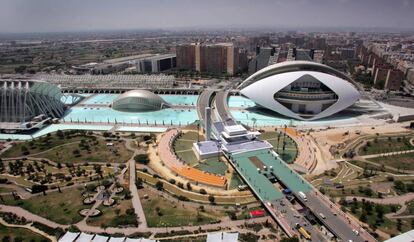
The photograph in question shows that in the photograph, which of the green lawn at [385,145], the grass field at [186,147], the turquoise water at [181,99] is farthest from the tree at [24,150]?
the green lawn at [385,145]

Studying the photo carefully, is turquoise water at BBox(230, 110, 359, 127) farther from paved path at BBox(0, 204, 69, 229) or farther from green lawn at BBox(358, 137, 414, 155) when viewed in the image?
paved path at BBox(0, 204, 69, 229)

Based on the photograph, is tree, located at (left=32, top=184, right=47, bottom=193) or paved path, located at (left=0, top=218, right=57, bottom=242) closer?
paved path, located at (left=0, top=218, right=57, bottom=242)

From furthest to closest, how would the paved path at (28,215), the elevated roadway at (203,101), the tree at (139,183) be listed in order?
the elevated roadway at (203,101) → the tree at (139,183) → the paved path at (28,215)

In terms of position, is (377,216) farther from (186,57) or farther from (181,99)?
(186,57)

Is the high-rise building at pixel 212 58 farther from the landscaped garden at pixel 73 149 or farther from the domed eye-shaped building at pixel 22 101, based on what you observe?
the landscaped garden at pixel 73 149

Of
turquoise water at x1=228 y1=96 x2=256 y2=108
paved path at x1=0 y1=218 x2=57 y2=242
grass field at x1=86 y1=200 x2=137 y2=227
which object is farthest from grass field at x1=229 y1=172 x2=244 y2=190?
turquoise water at x1=228 y1=96 x2=256 y2=108

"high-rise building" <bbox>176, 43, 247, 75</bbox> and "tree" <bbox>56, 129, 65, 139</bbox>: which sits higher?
"high-rise building" <bbox>176, 43, 247, 75</bbox>

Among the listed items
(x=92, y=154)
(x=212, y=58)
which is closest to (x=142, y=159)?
(x=92, y=154)
